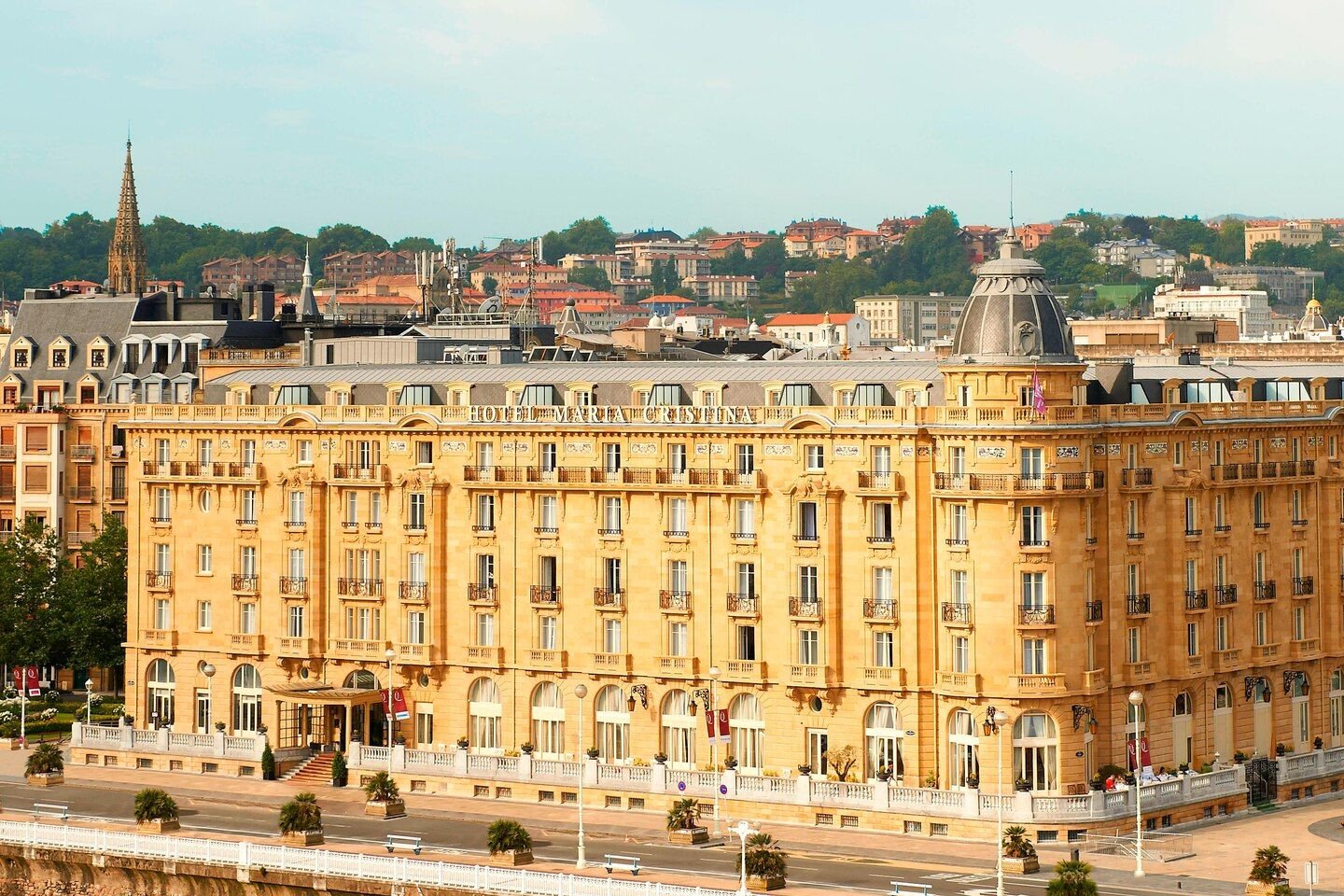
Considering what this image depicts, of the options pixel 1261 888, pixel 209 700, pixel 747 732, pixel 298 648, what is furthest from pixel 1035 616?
pixel 209 700

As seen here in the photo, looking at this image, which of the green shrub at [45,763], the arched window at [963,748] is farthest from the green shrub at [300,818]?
the arched window at [963,748]

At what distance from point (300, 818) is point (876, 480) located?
93.3ft

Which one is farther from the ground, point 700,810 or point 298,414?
point 298,414

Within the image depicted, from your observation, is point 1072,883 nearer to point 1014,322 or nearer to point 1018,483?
point 1018,483

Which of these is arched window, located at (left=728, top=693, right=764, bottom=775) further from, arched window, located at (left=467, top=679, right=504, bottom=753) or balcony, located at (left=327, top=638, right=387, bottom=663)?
balcony, located at (left=327, top=638, right=387, bottom=663)

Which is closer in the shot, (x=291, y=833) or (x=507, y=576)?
(x=291, y=833)

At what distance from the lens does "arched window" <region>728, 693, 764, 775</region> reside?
125131 millimetres

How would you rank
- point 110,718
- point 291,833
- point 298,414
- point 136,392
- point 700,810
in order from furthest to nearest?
point 136,392
point 110,718
point 298,414
point 700,810
point 291,833

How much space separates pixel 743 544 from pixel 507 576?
519 inches

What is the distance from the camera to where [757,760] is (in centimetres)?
12519

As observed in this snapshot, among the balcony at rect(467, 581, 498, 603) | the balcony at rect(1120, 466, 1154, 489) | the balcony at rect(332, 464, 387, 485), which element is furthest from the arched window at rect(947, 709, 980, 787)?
the balcony at rect(332, 464, 387, 485)

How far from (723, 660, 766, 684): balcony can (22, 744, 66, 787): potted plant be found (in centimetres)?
3270

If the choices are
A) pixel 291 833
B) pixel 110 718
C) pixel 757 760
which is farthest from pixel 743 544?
pixel 110 718

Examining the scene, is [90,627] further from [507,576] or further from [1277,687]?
[1277,687]
